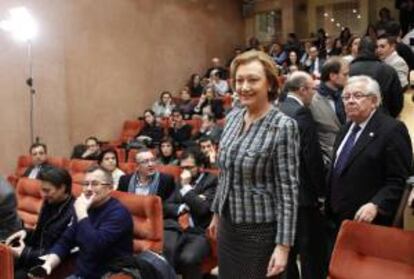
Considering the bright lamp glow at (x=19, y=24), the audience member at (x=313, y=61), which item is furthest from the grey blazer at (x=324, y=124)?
the audience member at (x=313, y=61)

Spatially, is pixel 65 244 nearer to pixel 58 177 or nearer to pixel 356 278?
pixel 58 177

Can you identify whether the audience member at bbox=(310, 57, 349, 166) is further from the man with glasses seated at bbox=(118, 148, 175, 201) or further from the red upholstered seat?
the red upholstered seat

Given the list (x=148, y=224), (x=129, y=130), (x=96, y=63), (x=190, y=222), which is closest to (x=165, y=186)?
(x=190, y=222)

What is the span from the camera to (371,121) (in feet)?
8.43

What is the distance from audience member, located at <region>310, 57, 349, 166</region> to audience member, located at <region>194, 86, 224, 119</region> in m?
5.51

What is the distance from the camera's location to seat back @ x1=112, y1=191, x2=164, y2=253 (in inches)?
127

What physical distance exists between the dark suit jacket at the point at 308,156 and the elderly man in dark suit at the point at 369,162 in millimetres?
258

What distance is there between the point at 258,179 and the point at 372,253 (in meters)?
0.55

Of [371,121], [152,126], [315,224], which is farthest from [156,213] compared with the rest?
[152,126]

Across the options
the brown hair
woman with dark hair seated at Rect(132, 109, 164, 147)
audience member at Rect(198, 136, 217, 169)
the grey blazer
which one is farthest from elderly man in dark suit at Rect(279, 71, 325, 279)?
woman with dark hair seated at Rect(132, 109, 164, 147)

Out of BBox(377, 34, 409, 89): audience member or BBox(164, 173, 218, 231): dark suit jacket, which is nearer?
BBox(164, 173, 218, 231): dark suit jacket

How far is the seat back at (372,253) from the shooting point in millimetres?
2006

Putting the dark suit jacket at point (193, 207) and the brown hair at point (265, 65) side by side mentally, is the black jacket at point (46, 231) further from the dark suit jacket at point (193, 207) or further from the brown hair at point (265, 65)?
the brown hair at point (265, 65)

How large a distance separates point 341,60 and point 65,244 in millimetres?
1928
